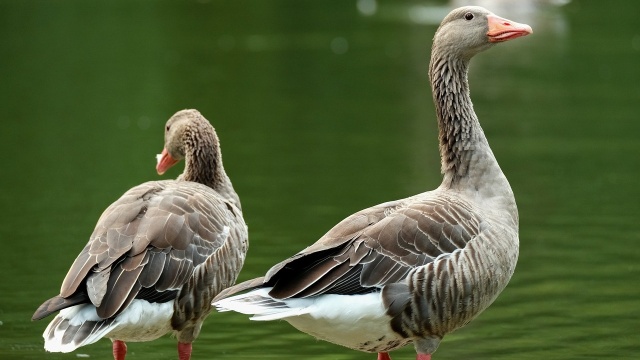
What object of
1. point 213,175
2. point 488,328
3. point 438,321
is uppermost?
point 213,175

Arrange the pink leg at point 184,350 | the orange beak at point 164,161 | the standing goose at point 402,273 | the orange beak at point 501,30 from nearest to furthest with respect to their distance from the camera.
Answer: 1. the standing goose at point 402,273
2. the orange beak at point 501,30
3. the pink leg at point 184,350
4. the orange beak at point 164,161

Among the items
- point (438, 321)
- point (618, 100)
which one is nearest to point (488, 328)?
point (438, 321)

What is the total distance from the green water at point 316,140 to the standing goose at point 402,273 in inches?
74.7

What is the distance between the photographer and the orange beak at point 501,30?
8414 millimetres

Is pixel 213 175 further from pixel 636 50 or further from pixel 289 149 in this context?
pixel 636 50

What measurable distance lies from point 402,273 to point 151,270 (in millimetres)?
1735

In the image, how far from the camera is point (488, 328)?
1050 centimetres

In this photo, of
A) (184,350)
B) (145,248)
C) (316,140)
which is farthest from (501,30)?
(316,140)

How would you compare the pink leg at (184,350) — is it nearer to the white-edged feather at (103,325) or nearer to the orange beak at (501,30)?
the white-edged feather at (103,325)

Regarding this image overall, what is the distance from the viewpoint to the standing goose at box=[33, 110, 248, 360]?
757 centimetres

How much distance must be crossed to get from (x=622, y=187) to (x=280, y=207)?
15.8 ft

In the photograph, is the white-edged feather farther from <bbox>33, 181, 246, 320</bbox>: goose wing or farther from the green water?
the green water

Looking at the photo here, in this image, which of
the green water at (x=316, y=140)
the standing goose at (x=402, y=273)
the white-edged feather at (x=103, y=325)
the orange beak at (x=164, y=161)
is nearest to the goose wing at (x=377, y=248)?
the standing goose at (x=402, y=273)

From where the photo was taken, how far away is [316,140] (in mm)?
20859
